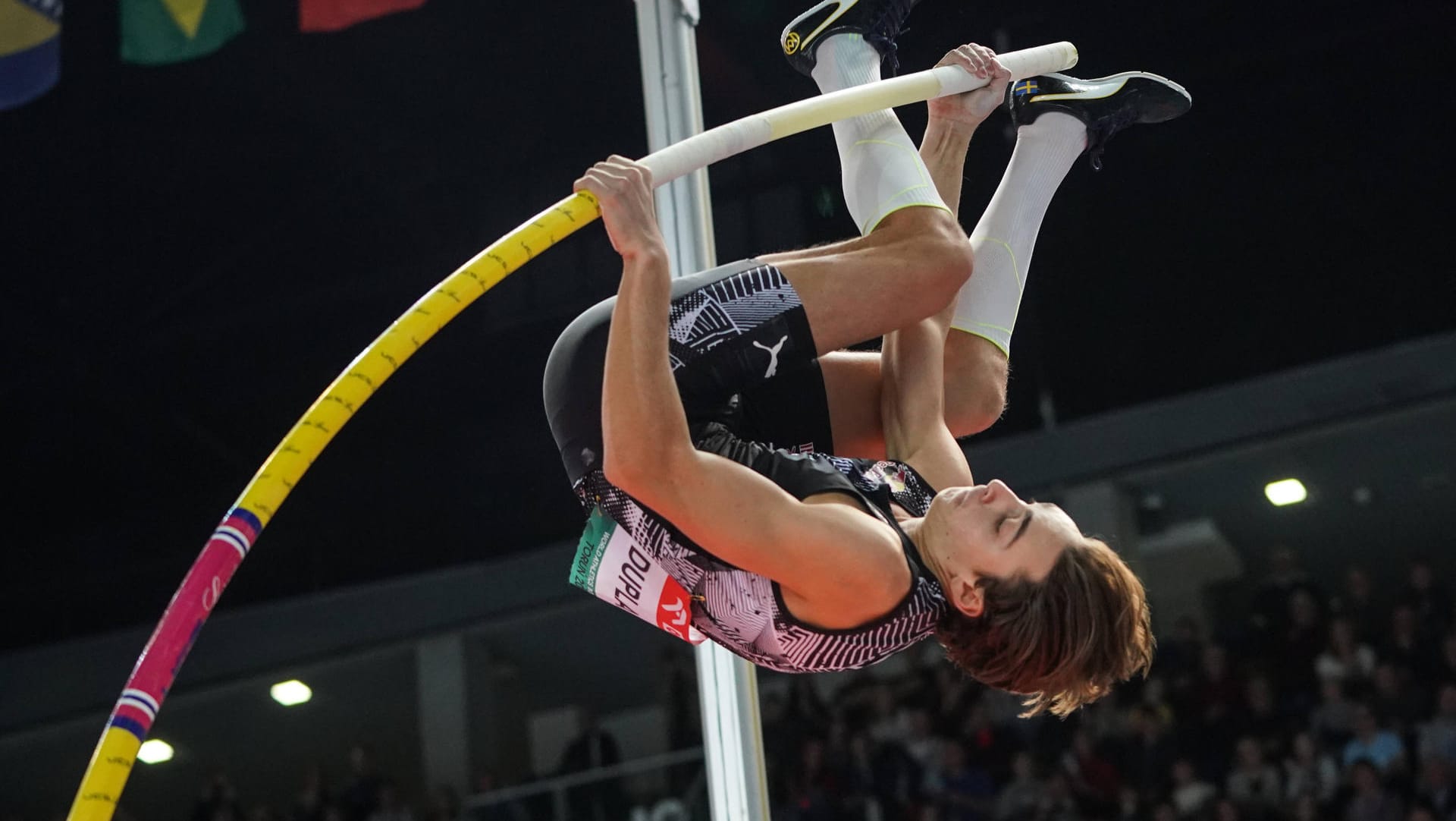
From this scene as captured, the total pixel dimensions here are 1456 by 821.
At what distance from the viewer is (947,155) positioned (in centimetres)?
261

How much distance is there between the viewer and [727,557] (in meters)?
1.93

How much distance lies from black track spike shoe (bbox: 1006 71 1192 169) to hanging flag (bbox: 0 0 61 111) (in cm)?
293

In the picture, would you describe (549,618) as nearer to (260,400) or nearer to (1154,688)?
(260,400)

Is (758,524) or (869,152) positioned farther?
(869,152)

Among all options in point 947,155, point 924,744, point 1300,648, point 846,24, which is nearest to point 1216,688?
point 1300,648

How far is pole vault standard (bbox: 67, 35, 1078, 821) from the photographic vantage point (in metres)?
1.95

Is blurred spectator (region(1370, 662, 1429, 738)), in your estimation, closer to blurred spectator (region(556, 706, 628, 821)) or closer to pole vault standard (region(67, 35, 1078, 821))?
blurred spectator (region(556, 706, 628, 821))

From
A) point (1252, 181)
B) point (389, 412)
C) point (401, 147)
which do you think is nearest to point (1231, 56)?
point (1252, 181)

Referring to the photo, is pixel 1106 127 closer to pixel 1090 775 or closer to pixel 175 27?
pixel 175 27

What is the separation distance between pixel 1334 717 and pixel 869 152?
506 centimetres

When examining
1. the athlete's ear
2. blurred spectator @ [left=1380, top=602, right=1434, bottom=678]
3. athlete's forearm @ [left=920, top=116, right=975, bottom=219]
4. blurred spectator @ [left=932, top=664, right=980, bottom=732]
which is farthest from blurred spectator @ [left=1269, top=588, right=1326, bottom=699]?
the athlete's ear

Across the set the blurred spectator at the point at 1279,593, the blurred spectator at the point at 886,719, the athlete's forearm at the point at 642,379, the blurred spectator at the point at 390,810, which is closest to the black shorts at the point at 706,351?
the athlete's forearm at the point at 642,379

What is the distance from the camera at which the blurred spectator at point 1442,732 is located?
6.20 m

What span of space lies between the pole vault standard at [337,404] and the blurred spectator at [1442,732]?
15.9ft
